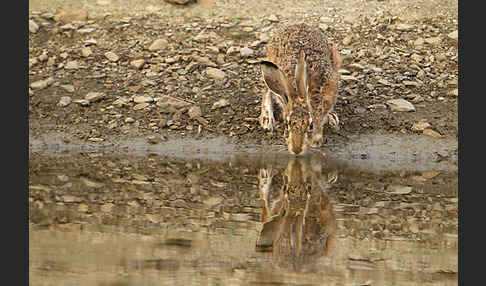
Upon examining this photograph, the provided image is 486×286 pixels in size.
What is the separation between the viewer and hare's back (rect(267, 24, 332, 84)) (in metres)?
12.2

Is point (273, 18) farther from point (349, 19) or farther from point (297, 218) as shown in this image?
point (297, 218)

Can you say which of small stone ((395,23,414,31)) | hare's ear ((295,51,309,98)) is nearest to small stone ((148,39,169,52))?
hare's ear ((295,51,309,98))

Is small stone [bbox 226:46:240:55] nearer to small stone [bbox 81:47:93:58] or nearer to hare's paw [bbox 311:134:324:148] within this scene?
small stone [bbox 81:47:93:58]

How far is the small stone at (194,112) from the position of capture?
13.3 meters

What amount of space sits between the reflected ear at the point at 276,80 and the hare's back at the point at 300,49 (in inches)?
11.2

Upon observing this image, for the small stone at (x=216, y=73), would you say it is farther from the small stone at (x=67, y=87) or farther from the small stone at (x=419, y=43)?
the small stone at (x=419, y=43)

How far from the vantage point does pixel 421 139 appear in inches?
495

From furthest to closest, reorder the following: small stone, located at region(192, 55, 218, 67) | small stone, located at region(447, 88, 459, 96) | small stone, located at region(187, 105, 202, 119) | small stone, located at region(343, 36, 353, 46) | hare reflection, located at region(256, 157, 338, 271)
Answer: small stone, located at region(343, 36, 353, 46) < small stone, located at region(192, 55, 218, 67) < small stone, located at region(447, 88, 459, 96) < small stone, located at region(187, 105, 202, 119) < hare reflection, located at region(256, 157, 338, 271)

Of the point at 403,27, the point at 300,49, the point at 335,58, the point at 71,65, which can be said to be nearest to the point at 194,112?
the point at 300,49

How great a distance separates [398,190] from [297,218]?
187cm

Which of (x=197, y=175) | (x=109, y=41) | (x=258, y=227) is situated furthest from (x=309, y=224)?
(x=109, y=41)

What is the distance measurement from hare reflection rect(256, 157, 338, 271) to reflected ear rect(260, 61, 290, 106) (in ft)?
3.36

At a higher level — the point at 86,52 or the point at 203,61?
the point at 86,52

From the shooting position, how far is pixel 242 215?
916cm
